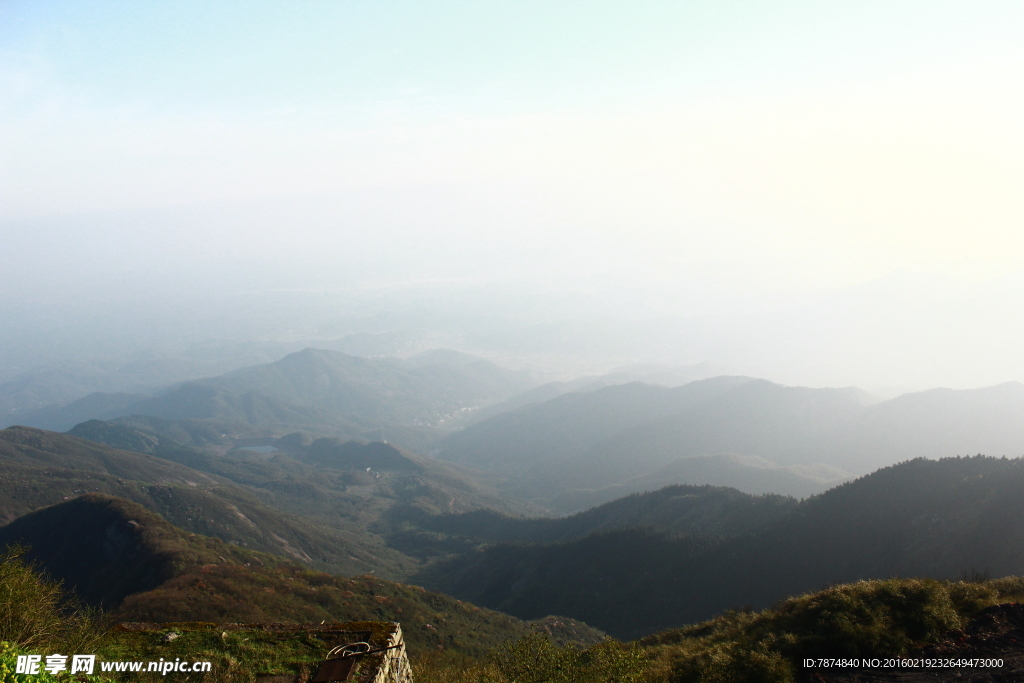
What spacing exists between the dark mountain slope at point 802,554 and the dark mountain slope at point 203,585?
23.8m


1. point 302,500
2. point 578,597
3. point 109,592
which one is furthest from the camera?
point 302,500

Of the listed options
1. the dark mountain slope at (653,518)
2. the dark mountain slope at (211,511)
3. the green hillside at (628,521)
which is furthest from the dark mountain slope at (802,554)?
the dark mountain slope at (211,511)

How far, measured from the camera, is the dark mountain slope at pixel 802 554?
64562 millimetres

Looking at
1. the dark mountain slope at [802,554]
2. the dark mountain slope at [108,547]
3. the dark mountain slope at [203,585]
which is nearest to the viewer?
the dark mountain slope at [203,585]

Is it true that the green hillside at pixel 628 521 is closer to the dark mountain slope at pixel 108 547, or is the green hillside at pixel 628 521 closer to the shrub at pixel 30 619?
the dark mountain slope at pixel 108 547

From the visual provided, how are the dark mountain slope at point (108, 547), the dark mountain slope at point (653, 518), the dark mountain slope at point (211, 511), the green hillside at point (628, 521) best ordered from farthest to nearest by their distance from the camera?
the dark mountain slope at point (211, 511) → the green hillside at point (628, 521) → the dark mountain slope at point (653, 518) → the dark mountain slope at point (108, 547)

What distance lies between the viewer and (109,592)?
58500mm

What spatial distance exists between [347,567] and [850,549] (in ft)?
324

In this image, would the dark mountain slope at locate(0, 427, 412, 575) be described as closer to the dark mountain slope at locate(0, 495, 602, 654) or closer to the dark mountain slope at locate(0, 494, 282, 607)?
the dark mountain slope at locate(0, 494, 282, 607)

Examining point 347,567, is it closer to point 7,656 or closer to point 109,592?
point 109,592

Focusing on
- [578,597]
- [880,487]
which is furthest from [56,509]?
[880,487]

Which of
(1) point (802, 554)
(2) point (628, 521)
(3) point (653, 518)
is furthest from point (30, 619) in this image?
(2) point (628, 521)

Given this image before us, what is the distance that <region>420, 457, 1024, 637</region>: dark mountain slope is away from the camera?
64.6 meters

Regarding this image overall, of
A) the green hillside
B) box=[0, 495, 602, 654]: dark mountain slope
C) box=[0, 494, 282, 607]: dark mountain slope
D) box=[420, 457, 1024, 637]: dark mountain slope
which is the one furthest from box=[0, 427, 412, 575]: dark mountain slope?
box=[420, 457, 1024, 637]: dark mountain slope
